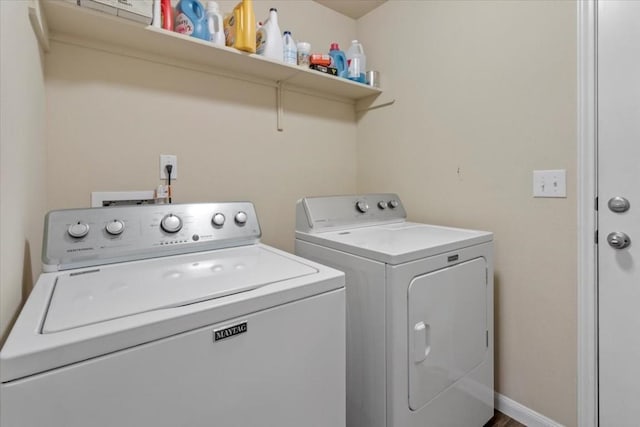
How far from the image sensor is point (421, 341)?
4.32 feet

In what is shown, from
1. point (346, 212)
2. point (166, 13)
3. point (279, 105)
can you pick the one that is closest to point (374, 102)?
point (279, 105)

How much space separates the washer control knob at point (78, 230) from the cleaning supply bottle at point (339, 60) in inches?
67.5

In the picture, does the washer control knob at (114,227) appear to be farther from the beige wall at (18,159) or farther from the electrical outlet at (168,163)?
the electrical outlet at (168,163)

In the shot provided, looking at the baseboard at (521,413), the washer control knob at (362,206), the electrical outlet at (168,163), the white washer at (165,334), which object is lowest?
the baseboard at (521,413)

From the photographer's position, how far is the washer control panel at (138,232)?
1.07 metres

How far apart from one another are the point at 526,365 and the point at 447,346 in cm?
62

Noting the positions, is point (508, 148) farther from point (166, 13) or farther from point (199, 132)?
point (166, 13)

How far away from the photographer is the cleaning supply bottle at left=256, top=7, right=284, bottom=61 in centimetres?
181

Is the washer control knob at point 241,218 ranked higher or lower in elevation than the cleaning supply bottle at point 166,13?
lower

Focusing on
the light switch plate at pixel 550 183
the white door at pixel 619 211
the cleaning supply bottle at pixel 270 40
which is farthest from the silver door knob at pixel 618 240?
the cleaning supply bottle at pixel 270 40

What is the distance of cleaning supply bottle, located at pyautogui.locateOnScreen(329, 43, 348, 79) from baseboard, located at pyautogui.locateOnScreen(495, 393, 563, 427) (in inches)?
85.7

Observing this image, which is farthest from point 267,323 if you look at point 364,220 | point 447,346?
point 364,220

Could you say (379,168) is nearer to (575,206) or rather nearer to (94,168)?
(575,206)

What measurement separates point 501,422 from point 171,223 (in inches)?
75.7
